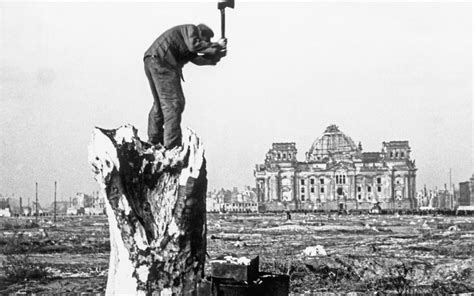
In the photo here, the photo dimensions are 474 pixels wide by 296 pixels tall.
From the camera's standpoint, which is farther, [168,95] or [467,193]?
[467,193]

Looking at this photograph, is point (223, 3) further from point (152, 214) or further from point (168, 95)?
point (152, 214)

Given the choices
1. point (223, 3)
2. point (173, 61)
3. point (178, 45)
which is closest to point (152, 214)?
point (173, 61)

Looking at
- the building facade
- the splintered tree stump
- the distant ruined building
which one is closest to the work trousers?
the splintered tree stump

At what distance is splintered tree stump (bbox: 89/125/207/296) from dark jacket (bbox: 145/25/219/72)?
72 cm

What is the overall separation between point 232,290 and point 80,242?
19.1 metres

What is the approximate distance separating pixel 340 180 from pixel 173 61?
103 m

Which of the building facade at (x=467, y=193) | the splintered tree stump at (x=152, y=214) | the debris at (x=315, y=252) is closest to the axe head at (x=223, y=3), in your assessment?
the splintered tree stump at (x=152, y=214)

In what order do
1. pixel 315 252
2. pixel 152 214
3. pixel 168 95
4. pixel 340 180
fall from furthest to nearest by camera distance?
pixel 340 180 < pixel 315 252 < pixel 168 95 < pixel 152 214

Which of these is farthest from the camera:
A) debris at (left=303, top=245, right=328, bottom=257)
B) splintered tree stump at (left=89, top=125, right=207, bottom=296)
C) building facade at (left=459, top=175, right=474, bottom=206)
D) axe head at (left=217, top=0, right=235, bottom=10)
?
building facade at (left=459, top=175, right=474, bottom=206)

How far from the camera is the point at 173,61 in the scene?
5.21 meters

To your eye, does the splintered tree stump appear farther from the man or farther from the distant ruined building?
the distant ruined building

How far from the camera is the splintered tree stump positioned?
15.7 ft

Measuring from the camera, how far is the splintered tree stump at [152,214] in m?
4.79

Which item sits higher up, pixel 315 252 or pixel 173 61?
pixel 173 61
